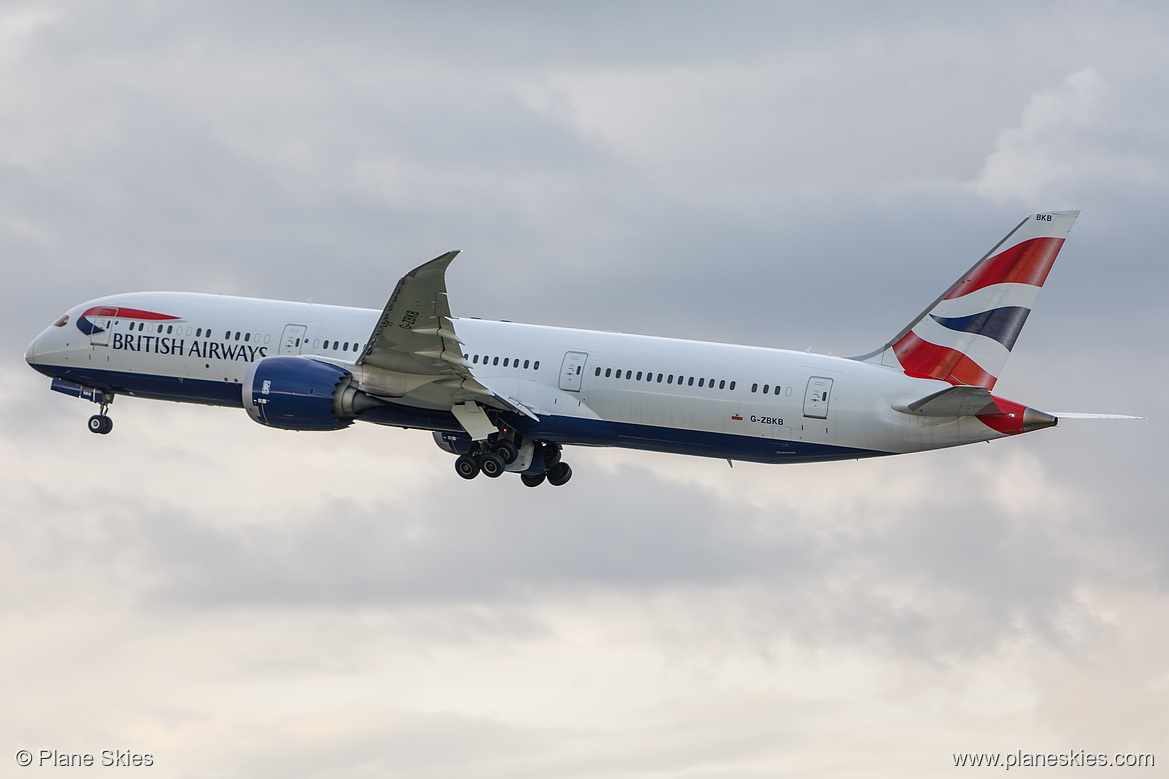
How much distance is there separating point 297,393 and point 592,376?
31.4ft

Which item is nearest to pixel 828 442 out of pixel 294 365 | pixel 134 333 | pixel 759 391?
pixel 759 391

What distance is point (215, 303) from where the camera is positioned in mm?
51750

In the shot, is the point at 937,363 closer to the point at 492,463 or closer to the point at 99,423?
the point at 492,463

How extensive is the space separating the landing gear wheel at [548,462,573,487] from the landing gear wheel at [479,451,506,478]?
5.17m

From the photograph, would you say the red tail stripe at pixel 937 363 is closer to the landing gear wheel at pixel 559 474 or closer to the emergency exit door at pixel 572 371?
the emergency exit door at pixel 572 371

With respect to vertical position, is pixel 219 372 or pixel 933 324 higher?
pixel 933 324

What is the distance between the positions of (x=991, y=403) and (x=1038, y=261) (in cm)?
512

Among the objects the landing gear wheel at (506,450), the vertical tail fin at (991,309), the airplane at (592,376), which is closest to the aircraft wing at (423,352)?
the airplane at (592,376)

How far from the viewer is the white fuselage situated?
4522 cm

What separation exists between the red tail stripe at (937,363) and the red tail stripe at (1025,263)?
2355 millimetres

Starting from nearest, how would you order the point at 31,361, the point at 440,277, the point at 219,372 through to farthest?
→ the point at 440,277, the point at 219,372, the point at 31,361

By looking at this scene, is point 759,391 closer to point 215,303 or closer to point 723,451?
point 723,451

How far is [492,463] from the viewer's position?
4966cm

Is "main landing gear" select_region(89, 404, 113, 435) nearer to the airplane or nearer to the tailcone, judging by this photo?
the airplane
